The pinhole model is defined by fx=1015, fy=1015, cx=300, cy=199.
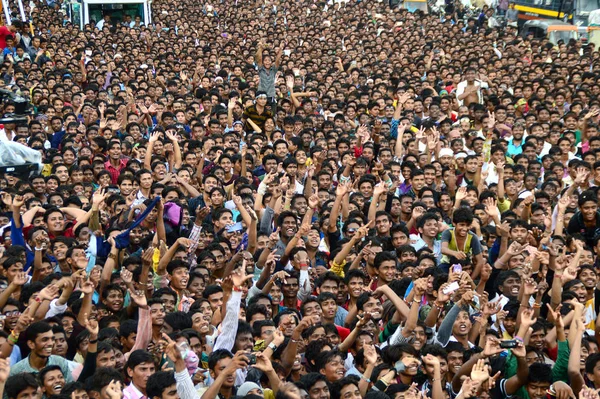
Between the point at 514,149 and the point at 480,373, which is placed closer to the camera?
the point at 480,373

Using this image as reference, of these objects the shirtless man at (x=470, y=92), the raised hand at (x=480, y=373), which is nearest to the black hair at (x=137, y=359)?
the raised hand at (x=480, y=373)

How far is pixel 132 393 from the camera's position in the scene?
5852mm

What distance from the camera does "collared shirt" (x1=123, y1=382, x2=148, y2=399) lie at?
5824 mm

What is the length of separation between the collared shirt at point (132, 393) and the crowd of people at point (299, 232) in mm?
18

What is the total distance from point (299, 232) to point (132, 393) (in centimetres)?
273

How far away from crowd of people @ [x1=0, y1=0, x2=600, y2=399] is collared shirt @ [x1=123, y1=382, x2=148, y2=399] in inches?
0.7

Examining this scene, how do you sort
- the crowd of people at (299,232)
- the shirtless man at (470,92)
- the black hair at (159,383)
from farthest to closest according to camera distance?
the shirtless man at (470,92) → the crowd of people at (299,232) → the black hair at (159,383)

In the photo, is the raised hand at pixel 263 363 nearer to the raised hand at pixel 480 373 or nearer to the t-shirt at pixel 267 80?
the raised hand at pixel 480 373

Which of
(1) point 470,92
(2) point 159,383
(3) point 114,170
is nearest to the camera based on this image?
(2) point 159,383

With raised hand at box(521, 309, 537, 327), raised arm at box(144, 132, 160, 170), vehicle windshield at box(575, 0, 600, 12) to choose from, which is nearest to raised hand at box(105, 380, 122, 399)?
raised hand at box(521, 309, 537, 327)

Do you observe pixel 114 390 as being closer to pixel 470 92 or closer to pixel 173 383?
pixel 173 383

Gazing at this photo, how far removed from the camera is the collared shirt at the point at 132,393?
582cm

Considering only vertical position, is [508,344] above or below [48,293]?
below

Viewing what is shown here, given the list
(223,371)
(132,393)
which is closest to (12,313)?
(132,393)
